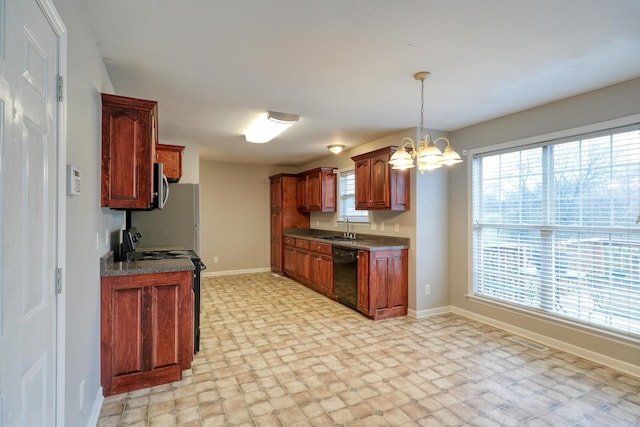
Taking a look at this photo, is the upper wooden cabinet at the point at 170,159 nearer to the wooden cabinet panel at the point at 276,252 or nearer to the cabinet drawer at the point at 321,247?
the cabinet drawer at the point at 321,247

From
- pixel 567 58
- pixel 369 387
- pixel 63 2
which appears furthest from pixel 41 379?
pixel 567 58

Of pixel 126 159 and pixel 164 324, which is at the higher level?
pixel 126 159

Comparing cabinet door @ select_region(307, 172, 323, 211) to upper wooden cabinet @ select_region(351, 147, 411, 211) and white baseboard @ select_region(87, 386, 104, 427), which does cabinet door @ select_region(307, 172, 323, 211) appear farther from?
white baseboard @ select_region(87, 386, 104, 427)

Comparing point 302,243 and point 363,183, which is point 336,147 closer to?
point 363,183

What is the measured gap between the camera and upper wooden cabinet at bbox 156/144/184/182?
436 cm

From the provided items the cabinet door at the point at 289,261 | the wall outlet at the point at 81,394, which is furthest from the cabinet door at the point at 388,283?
the wall outlet at the point at 81,394

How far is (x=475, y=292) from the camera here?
4.17m

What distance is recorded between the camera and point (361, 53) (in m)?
2.37

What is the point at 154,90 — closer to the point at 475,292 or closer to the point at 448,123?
the point at 448,123

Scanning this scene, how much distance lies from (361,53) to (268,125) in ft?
6.17

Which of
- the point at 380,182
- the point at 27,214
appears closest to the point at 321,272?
the point at 380,182

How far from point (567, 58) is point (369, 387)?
2.87m

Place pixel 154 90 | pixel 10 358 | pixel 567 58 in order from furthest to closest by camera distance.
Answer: pixel 154 90 < pixel 567 58 < pixel 10 358

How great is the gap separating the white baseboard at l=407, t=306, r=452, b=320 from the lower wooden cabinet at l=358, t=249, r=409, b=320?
10 centimetres
